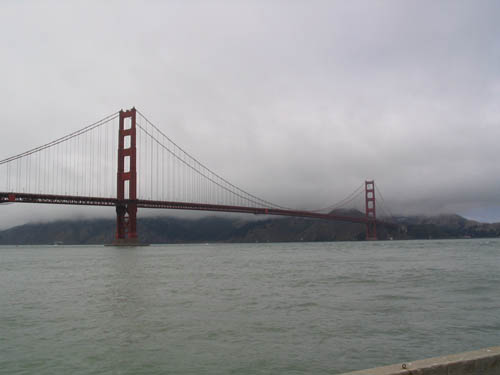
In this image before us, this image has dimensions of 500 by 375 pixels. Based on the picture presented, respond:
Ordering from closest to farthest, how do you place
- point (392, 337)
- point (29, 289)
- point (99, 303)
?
point (392, 337) → point (99, 303) → point (29, 289)

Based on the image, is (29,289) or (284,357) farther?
(29,289)

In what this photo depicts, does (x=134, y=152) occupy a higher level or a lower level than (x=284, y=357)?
higher

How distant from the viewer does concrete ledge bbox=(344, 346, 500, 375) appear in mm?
3020

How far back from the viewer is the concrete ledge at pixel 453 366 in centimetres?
302

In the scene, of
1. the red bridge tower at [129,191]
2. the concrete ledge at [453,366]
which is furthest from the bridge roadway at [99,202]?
the concrete ledge at [453,366]

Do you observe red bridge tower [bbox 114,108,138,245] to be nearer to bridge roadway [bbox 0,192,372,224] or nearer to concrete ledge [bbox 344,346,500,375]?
bridge roadway [bbox 0,192,372,224]

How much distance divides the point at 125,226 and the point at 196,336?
2136 inches

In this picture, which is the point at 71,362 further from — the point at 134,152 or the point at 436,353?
the point at 134,152

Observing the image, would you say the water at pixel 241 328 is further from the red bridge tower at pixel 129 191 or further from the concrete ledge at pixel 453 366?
the red bridge tower at pixel 129 191

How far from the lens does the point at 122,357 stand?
6520 mm

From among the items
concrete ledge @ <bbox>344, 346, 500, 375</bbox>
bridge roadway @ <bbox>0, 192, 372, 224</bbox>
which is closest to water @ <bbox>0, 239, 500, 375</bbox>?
concrete ledge @ <bbox>344, 346, 500, 375</bbox>

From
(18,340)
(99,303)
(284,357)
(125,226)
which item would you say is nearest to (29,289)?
(99,303)

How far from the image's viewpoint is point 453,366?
10.3ft

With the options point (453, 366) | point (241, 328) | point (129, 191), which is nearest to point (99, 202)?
point (129, 191)
